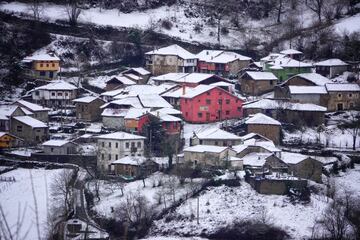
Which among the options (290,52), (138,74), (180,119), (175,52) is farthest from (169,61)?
(180,119)

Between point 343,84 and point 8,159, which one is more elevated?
point 343,84

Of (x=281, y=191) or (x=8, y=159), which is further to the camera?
(x=8, y=159)

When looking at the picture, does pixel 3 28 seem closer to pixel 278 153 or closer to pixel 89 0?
pixel 89 0

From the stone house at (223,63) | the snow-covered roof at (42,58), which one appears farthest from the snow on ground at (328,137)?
the snow-covered roof at (42,58)

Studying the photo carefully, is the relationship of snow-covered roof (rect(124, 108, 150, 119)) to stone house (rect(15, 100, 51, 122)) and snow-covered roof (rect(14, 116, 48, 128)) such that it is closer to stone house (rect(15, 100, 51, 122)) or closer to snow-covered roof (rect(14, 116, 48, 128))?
snow-covered roof (rect(14, 116, 48, 128))

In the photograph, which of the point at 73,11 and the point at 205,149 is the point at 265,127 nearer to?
the point at 205,149

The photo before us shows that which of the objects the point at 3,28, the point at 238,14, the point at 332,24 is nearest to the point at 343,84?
the point at 332,24

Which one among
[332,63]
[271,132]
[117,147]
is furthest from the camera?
[332,63]
